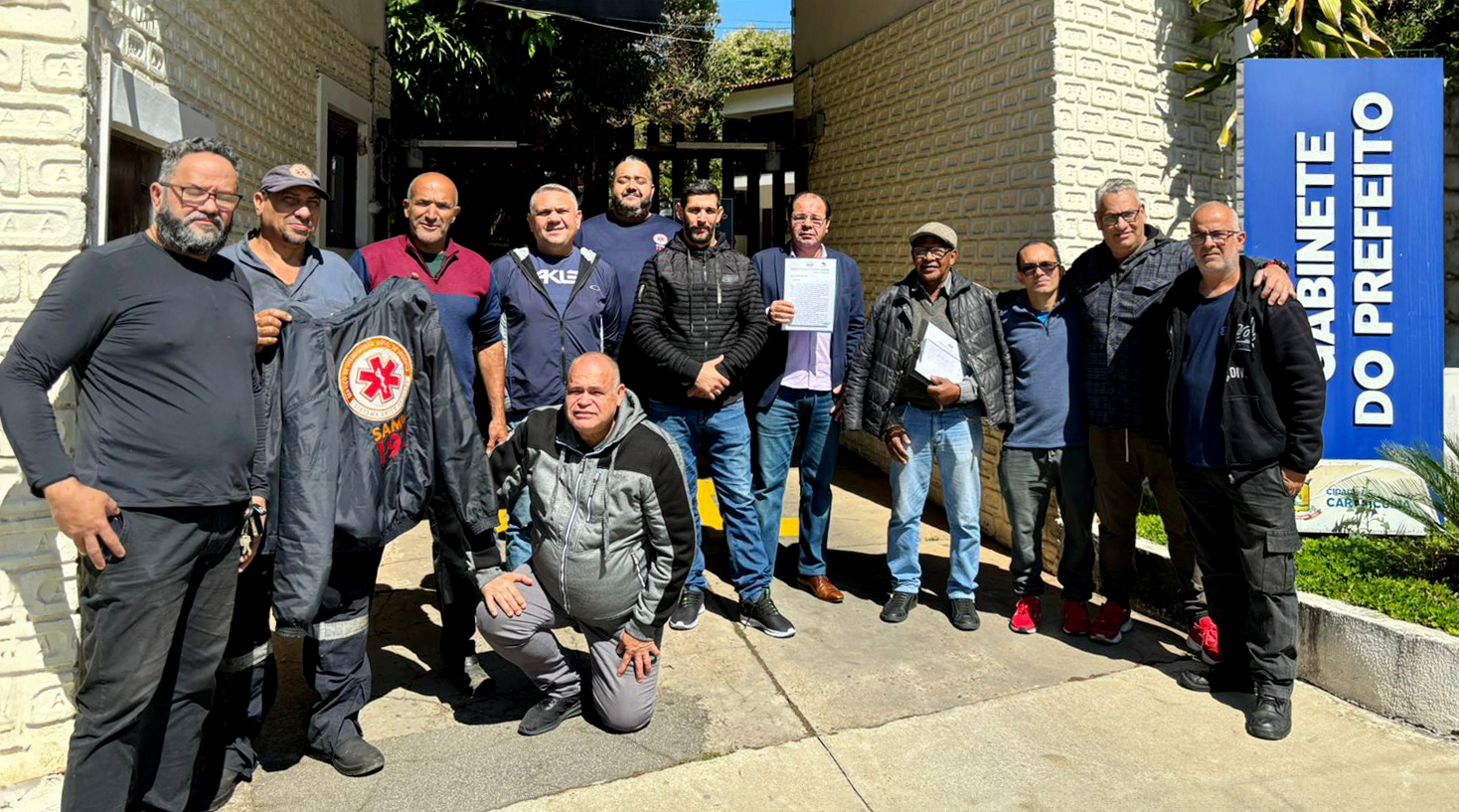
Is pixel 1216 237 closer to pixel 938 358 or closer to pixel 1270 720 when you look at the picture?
pixel 938 358

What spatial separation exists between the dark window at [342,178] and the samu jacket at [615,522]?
15.6 ft

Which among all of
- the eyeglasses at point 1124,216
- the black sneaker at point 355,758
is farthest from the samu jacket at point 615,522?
the eyeglasses at point 1124,216

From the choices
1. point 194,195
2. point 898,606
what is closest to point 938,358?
point 898,606

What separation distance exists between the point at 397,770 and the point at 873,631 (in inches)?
89.1

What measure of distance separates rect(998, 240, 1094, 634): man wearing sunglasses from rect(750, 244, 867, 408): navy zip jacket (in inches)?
30.1

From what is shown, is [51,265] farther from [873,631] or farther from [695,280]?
[873,631]

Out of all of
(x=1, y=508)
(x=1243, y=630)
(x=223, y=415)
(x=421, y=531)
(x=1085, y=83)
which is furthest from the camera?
(x=421, y=531)

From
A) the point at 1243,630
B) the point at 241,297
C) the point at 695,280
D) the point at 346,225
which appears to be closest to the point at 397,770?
the point at 241,297

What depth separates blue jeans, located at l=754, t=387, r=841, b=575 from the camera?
4984 millimetres

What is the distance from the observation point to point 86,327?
2654 millimetres

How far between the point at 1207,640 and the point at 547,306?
3.17m

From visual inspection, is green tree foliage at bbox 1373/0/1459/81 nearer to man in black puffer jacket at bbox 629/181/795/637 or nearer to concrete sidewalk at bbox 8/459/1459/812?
concrete sidewalk at bbox 8/459/1459/812

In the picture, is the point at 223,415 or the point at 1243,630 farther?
the point at 1243,630

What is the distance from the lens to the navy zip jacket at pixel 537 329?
14.9 ft
